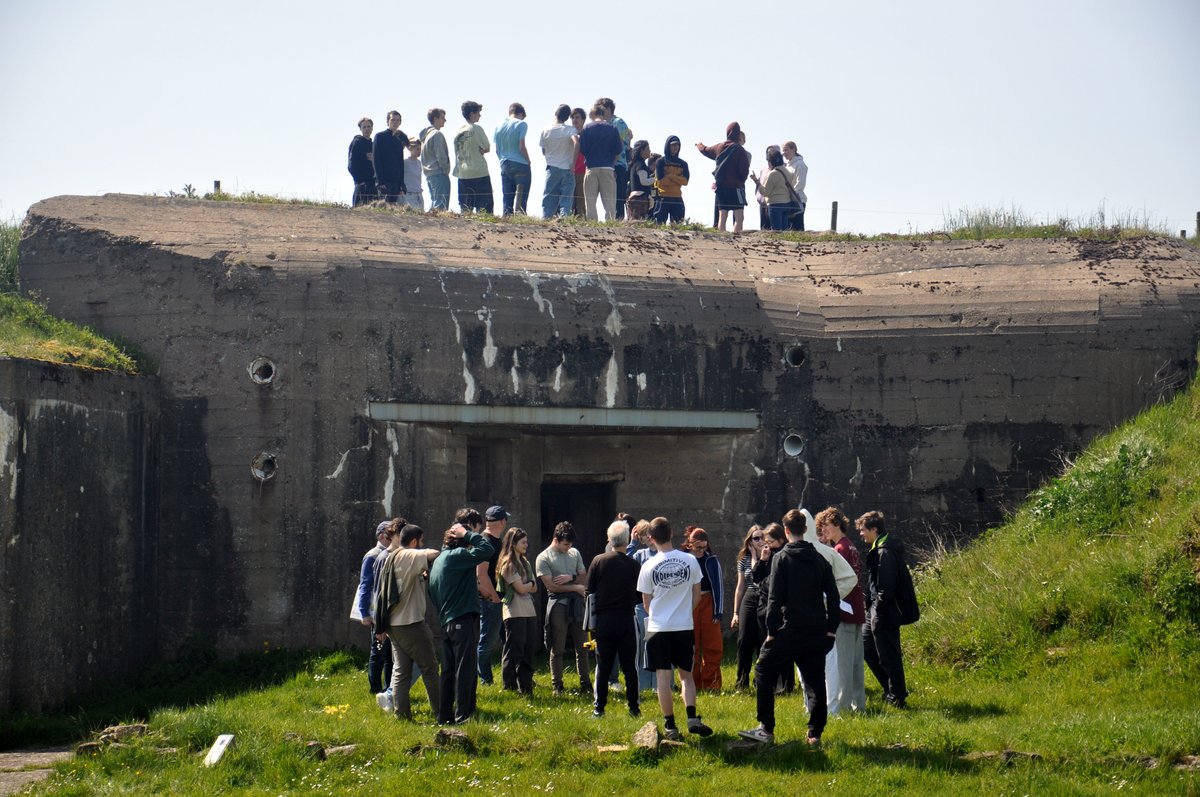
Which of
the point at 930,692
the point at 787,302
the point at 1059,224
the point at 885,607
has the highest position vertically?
the point at 1059,224

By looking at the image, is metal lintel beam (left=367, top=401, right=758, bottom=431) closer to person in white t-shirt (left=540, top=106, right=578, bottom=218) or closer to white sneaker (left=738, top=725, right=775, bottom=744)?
person in white t-shirt (left=540, top=106, right=578, bottom=218)

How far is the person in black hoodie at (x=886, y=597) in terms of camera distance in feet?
32.4

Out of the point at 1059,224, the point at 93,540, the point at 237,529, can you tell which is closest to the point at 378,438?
the point at 237,529

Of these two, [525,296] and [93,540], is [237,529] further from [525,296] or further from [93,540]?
[525,296]

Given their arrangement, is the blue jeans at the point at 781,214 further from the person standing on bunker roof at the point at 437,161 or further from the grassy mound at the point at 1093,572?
the grassy mound at the point at 1093,572

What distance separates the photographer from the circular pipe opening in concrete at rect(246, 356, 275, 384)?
13.3 meters

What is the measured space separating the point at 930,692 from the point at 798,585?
269 centimetres

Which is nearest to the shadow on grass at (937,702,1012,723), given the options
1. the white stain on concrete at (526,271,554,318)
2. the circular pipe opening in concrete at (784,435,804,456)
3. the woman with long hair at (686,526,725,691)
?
the woman with long hair at (686,526,725,691)

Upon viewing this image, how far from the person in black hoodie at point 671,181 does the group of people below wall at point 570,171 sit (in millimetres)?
13

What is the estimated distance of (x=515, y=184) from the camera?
1730 cm

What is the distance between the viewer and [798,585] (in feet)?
28.2

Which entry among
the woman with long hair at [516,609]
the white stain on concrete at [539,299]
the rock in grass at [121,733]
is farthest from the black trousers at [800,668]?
the white stain on concrete at [539,299]

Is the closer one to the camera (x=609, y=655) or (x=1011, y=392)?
(x=609, y=655)

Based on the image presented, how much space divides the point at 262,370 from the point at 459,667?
486cm
